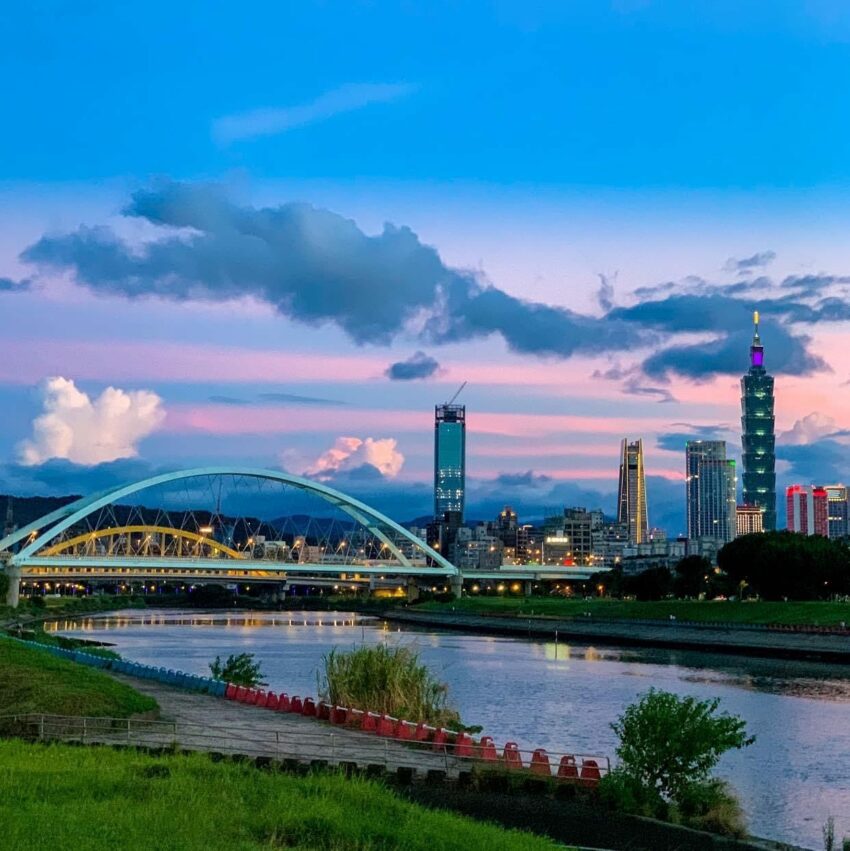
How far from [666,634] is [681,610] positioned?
17.5m

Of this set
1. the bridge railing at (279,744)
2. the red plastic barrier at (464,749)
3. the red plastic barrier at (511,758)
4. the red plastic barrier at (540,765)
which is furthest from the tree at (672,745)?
the red plastic barrier at (464,749)

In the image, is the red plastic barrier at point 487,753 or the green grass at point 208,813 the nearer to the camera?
the green grass at point 208,813

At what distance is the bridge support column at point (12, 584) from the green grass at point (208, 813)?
392 ft

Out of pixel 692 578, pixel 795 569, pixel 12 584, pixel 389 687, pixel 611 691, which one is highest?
pixel 795 569

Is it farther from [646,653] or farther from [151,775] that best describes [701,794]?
[646,653]

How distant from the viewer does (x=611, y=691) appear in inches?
2111

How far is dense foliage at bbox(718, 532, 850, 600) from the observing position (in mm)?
111625

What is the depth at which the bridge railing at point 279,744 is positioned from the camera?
22.1 m

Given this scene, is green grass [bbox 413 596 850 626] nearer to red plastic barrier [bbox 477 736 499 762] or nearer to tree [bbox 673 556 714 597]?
tree [bbox 673 556 714 597]

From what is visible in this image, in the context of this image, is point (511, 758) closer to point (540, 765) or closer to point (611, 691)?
point (540, 765)

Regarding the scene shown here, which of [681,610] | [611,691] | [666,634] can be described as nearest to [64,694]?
[611,691]

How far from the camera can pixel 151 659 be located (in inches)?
2726

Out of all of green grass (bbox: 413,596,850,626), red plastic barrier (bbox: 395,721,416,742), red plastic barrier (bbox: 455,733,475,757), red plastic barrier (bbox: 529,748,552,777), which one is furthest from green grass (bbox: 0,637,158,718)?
green grass (bbox: 413,596,850,626)

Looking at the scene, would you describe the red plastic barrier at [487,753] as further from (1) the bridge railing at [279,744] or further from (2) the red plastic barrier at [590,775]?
(2) the red plastic barrier at [590,775]
